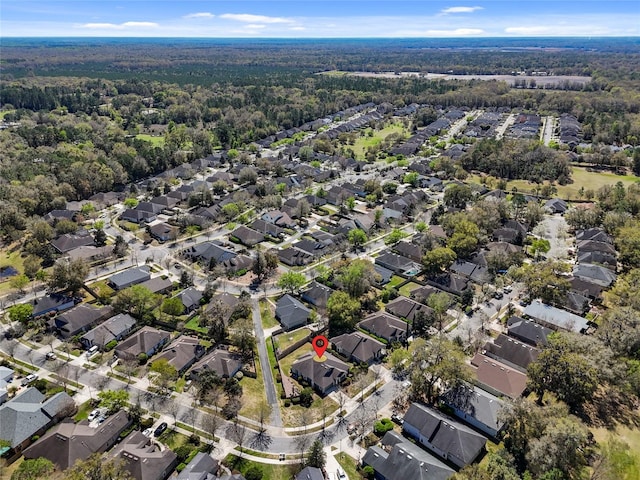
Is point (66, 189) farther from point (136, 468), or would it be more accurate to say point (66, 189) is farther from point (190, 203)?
point (136, 468)

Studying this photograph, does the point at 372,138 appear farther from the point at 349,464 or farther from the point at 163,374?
the point at 349,464

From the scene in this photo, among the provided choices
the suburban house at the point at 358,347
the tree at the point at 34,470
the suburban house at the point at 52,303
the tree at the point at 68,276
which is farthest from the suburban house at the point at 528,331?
the suburban house at the point at 52,303

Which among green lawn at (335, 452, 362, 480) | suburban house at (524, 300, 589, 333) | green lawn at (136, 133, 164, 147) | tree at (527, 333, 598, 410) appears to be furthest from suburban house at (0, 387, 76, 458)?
green lawn at (136, 133, 164, 147)

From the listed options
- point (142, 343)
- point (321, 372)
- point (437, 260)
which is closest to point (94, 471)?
point (142, 343)

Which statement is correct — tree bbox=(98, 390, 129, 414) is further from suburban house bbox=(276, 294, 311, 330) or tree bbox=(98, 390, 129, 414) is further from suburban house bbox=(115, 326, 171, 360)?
suburban house bbox=(276, 294, 311, 330)

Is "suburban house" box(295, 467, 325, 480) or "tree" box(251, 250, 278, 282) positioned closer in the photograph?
"suburban house" box(295, 467, 325, 480)

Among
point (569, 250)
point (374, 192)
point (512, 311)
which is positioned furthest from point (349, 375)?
point (374, 192)
